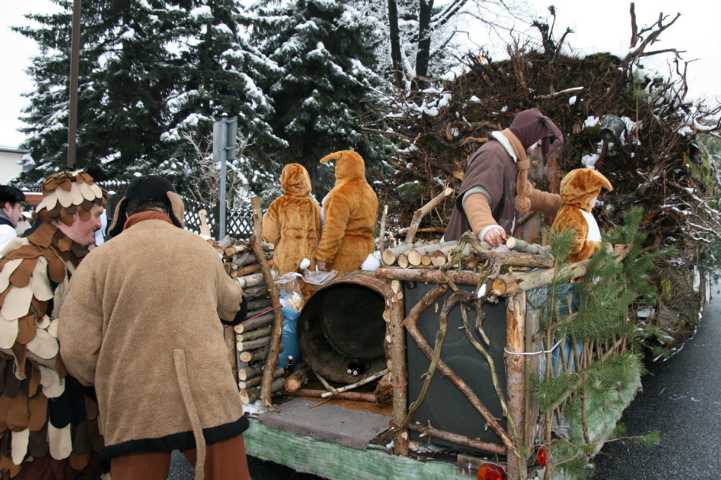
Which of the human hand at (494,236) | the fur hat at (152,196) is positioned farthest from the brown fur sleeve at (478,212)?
the fur hat at (152,196)

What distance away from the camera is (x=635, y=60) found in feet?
15.9

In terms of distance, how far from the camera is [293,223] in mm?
5012

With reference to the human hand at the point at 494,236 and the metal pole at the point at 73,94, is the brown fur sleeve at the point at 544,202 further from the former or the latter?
the metal pole at the point at 73,94

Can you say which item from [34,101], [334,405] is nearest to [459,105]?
[334,405]

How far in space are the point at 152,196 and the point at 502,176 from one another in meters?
1.93

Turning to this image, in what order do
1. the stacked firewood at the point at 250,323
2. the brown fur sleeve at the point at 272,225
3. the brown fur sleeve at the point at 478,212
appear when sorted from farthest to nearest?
the brown fur sleeve at the point at 272,225 < the stacked firewood at the point at 250,323 < the brown fur sleeve at the point at 478,212

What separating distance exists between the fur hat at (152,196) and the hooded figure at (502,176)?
150cm

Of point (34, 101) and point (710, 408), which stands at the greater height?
point (34, 101)

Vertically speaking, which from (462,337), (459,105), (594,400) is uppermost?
(459,105)

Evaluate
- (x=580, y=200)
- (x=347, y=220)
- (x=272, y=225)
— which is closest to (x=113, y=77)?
(x=272, y=225)

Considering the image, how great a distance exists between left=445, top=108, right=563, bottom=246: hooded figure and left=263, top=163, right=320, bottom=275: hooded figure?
1.83m

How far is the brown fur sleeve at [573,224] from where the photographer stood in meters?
3.12

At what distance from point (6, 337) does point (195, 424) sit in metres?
0.80

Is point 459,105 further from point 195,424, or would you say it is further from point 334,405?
point 195,424
